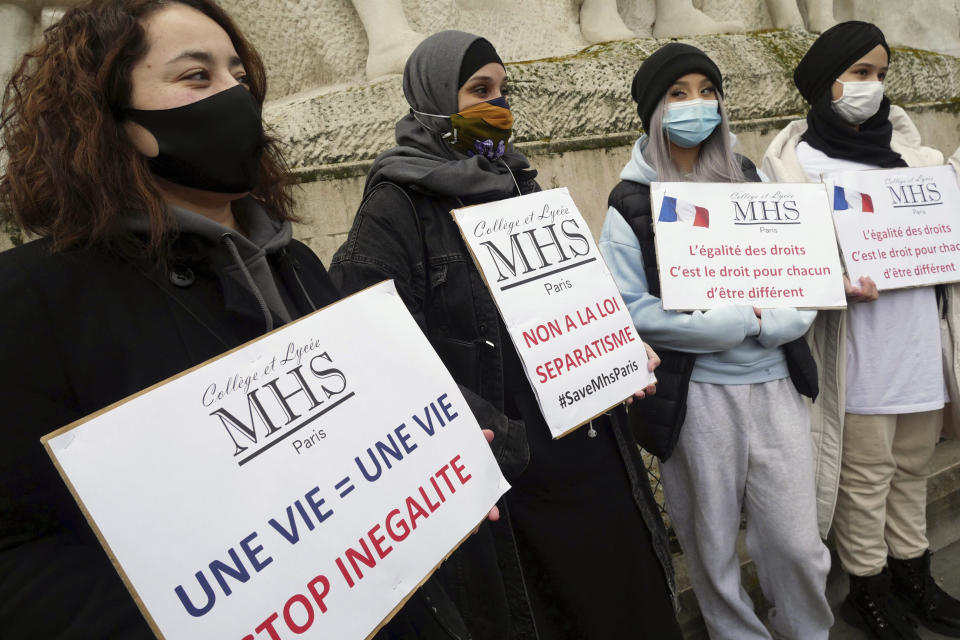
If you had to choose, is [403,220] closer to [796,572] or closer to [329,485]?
[329,485]

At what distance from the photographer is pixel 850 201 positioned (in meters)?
2.27

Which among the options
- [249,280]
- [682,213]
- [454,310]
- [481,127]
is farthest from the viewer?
[682,213]

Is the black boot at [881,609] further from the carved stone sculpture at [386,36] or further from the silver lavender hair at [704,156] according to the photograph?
the carved stone sculpture at [386,36]

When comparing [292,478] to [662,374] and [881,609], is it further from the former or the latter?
[881,609]

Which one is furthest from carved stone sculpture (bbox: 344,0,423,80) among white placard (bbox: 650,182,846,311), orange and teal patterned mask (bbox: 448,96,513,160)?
white placard (bbox: 650,182,846,311)

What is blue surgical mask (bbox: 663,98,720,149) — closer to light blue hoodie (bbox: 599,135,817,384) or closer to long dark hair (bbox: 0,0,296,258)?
light blue hoodie (bbox: 599,135,817,384)

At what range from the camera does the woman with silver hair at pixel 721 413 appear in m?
2.01

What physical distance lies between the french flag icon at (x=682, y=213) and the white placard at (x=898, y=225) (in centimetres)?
52

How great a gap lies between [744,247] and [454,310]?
3.16ft

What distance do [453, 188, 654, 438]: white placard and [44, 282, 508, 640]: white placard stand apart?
40 centimetres

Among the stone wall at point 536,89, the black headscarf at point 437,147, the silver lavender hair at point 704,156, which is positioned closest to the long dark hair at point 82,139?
the black headscarf at point 437,147

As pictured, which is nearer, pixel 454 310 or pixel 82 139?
pixel 82 139

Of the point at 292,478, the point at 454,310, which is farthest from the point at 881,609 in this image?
the point at 292,478

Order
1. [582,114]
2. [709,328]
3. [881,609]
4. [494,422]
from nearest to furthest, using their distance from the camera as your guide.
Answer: [494,422] < [709,328] < [881,609] < [582,114]
